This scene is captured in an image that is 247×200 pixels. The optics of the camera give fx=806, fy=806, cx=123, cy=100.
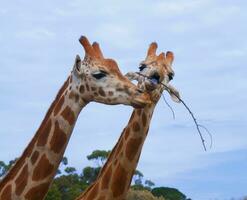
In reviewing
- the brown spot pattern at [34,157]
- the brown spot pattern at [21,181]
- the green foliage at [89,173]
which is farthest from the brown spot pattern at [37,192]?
the green foliage at [89,173]

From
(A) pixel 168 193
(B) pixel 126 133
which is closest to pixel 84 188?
(A) pixel 168 193

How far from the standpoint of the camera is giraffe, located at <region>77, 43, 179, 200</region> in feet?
31.6

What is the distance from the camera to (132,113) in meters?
10.1

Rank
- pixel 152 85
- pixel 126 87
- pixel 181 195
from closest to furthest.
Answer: pixel 126 87 < pixel 152 85 < pixel 181 195

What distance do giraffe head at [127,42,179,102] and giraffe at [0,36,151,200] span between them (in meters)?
1.49

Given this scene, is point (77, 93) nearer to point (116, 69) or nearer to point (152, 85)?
point (116, 69)

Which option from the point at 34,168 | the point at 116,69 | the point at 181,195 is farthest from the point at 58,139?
the point at 181,195

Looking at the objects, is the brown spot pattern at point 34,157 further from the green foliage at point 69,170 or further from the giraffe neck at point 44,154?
the green foliage at point 69,170

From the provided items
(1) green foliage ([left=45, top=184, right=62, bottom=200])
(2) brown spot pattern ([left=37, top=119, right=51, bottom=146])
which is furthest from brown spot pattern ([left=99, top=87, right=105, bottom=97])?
(1) green foliage ([left=45, top=184, right=62, bottom=200])

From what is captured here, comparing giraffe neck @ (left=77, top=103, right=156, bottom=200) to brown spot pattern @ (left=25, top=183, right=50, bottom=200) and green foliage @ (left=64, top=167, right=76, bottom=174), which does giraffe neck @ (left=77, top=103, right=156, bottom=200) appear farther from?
green foliage @ (left=64, top=167, right=76, bottom=174)

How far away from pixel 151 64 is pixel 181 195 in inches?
910

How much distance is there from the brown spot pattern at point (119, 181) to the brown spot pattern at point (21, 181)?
1742 millimetres

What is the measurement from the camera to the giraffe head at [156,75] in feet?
31.7

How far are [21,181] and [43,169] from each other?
0.27 meters
